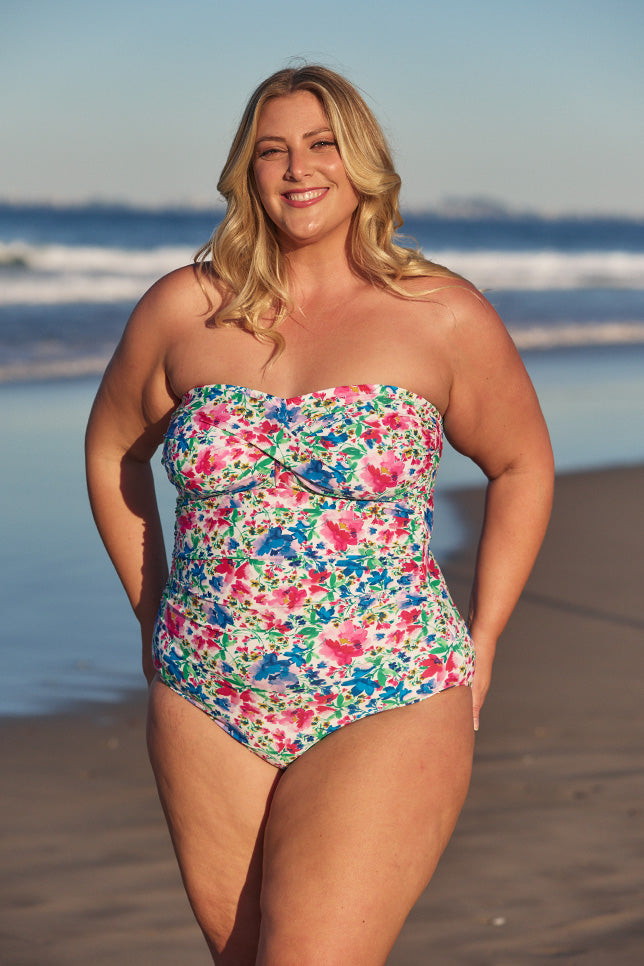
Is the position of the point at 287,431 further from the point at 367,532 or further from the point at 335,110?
the point at 335,110

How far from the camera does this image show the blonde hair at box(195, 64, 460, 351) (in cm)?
274

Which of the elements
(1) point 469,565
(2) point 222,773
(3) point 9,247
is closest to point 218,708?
(2) point 222,773

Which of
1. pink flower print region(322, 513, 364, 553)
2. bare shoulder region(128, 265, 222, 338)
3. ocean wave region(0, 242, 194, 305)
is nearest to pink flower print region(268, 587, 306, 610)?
pink flower print region(322, 513, 364, 553)

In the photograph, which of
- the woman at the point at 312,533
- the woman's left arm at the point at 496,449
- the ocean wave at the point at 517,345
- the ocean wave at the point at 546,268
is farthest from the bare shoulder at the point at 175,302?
the ocean wave at the point at 546,268

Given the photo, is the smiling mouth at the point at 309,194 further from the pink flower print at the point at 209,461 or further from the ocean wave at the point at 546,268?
the ocean wave at the point at 546,268

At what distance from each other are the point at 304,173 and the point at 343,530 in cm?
81

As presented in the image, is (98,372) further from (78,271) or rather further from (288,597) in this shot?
(288,597)

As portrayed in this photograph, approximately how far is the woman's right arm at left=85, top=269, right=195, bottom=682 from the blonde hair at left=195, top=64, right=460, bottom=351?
30 cm

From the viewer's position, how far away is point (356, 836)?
2.37 m

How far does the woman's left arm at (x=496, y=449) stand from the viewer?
273 cm

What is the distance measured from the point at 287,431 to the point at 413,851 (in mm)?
865

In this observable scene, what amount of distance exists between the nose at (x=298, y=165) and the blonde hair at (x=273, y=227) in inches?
3.2

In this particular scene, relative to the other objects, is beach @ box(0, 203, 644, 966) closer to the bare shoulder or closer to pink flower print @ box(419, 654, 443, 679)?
pink flower print @ box(419, 654, 443, 679)

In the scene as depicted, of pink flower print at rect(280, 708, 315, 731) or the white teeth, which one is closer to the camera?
pink flower print at rect(280, 708, 315, 731)
